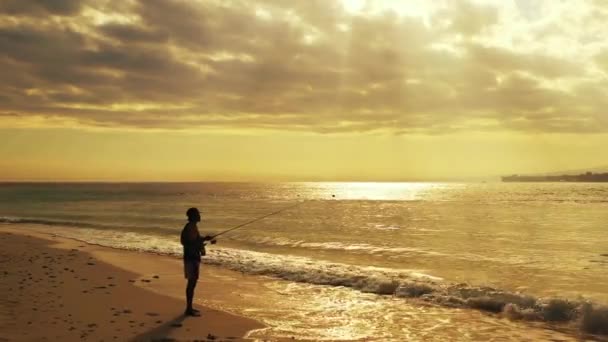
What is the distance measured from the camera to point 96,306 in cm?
1149

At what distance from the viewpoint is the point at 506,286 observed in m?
16.0

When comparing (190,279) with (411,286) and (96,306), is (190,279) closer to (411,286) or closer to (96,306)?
(96,306)

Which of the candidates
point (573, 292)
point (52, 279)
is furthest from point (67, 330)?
point (573, 292)

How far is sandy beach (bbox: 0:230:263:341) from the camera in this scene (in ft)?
30.7

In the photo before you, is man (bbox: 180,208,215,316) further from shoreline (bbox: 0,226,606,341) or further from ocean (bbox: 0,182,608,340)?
ocean (bbox: 0,182,608,340)

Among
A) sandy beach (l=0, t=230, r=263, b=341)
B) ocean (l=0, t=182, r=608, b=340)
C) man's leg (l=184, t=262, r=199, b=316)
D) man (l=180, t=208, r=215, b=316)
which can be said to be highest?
man (l=180, t=208, r=215, b=316)

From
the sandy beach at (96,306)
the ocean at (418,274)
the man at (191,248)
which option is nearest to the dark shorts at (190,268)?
the man at (191,248)

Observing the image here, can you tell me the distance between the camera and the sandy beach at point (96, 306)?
936cm

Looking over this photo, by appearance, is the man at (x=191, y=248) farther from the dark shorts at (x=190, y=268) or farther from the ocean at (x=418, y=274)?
the ocean at (x=418, y=274)

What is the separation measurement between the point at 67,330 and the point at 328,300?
261 inches

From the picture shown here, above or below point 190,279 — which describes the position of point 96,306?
below

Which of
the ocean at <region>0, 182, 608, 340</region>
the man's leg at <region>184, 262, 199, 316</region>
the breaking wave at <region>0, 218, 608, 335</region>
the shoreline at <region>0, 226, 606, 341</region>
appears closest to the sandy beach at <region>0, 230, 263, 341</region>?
the shoreline at <region>0, 226, 606, 341</region>

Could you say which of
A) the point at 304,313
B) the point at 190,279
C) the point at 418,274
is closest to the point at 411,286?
the point at 418,274

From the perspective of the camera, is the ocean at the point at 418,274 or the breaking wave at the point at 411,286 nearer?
the ocean at the point at 418,274
